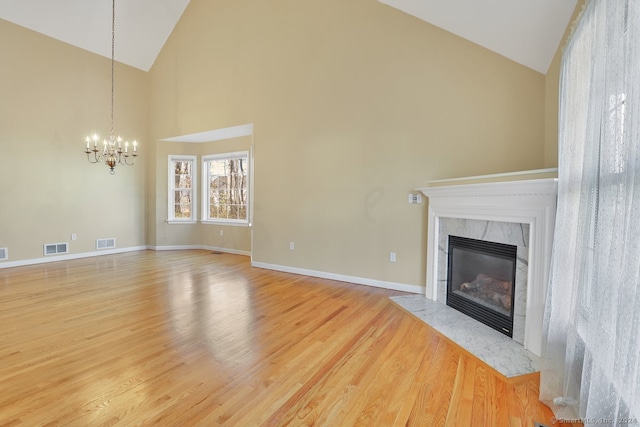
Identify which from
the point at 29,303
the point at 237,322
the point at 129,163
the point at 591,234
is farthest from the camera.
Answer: the point at 129,163

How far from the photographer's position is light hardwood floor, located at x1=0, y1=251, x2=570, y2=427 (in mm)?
1678

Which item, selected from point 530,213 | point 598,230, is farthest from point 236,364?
point 530,213

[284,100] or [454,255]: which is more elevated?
[284,100]

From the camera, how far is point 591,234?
1549 millimetres

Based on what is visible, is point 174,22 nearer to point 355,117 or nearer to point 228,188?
point 228,188

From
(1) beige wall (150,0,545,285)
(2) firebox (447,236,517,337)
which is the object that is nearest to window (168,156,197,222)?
(1) beige wall (150,0,545,285)

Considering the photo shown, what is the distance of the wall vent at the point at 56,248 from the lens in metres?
5.54

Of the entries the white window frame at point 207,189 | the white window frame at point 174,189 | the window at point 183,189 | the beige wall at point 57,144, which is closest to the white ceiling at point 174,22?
the beige wall at point 57,144

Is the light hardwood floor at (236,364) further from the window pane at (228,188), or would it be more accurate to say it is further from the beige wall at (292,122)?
the window pane at (228,188)

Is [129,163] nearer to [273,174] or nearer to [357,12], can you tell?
[273,174]

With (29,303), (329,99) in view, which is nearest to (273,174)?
(329,99)

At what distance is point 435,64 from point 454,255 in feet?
7.92

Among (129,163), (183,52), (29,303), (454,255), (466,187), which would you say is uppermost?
(183,52)

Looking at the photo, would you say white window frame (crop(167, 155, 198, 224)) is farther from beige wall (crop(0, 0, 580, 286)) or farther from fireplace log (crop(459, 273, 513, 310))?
fireplace log (crop(459, 273, 513, 310))
